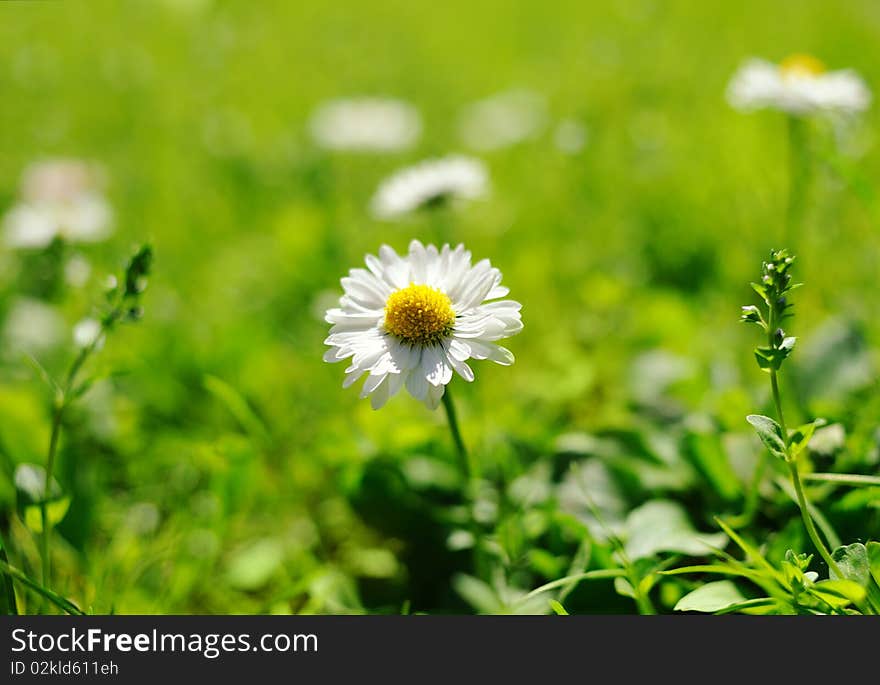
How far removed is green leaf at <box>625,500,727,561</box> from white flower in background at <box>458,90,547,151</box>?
203 cm

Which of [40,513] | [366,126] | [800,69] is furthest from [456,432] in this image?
[366,126]

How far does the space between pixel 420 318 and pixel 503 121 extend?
2257 mm

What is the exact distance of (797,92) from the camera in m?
1.71

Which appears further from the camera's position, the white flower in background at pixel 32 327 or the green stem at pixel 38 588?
the white flower in background at pixel 32 327

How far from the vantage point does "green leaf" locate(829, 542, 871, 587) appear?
3.36 ft

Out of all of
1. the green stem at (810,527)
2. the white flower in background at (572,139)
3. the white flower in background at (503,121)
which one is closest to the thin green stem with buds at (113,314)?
the green stem at (810,527)

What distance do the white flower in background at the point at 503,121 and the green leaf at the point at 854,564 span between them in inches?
89.8

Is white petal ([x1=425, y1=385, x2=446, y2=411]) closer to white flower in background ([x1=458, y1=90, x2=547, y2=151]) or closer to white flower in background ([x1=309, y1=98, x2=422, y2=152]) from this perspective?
white flower in background ([x1=309, y1=98, x2=422, y2=152])

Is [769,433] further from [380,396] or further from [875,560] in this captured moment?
[380,396]

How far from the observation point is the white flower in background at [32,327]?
1964 mm

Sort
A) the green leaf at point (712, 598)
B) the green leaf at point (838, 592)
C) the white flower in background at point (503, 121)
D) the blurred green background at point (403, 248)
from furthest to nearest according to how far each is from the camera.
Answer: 1. the white flower in background at point (503, 121)
2. the blurred green background at point (403, 248)
3. the green leaf at point (712, 598)
4. the green leaf at point (838, 592)

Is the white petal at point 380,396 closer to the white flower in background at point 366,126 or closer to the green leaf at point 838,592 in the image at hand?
the green leaf at point 838,592

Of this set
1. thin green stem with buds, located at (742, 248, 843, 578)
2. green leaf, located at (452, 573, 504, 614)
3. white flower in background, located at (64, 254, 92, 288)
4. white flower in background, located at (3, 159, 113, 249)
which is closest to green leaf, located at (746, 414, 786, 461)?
thin green stem with buds, located at (742, 248, 843, 578)

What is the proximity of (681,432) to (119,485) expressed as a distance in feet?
3.83
